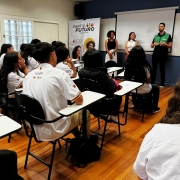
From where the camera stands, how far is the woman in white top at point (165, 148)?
25.8 inches

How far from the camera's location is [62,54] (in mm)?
2689

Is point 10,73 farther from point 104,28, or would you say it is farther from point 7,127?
point 104,28

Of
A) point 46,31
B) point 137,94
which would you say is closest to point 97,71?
point 137,94

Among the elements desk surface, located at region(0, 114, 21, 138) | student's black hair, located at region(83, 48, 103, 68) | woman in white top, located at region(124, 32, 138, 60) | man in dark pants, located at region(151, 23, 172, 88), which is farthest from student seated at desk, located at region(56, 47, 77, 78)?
Answer: woman in white top, located at region(124, 32, 138, 60)

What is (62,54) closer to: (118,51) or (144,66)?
(144,66)

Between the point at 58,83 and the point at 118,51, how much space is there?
4.94m

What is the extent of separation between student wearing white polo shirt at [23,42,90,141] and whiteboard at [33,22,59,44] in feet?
15.8

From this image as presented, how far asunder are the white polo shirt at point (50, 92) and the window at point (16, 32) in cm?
451

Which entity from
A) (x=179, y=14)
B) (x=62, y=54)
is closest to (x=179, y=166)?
(x=62, y=54)

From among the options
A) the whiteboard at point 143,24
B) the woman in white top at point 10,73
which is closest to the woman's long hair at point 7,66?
the woman in white top at point 10,73

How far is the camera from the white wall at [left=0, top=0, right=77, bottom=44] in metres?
5.34

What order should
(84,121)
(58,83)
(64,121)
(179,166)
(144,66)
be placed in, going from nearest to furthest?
(179,166), (58,83), (64,121), (84,121), (144,66)

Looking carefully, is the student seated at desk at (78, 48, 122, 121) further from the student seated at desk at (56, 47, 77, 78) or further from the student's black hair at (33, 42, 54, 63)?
the student seated at desk at (56, 47, 77, 78)

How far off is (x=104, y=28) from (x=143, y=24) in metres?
1.42
